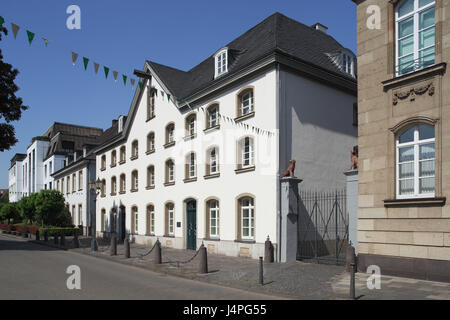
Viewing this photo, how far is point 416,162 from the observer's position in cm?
1094

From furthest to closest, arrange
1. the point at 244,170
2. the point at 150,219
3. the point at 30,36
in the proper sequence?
1. the point at 150,219
2. the point at 244,170
3. the point at 30,36

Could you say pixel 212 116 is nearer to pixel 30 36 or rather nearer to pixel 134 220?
pixel 30 36

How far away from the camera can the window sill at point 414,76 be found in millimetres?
10398

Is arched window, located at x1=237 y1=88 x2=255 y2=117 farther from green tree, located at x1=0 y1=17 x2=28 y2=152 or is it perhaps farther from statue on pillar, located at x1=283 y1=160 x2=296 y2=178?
green tree, located at x1=0 y1=17 x2=28 y2=152

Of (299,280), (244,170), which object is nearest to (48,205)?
(244,170)

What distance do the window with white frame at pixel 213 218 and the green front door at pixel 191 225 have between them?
1478mm

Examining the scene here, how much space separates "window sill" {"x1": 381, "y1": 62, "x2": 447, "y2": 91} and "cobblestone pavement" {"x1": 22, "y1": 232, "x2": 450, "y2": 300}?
5.32 metres

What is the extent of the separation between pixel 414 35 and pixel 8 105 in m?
22.2

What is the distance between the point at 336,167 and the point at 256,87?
5.13 m

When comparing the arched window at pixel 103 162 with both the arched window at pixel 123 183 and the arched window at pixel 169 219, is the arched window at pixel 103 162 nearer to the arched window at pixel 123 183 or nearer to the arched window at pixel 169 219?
the arched window at pixel 123 183

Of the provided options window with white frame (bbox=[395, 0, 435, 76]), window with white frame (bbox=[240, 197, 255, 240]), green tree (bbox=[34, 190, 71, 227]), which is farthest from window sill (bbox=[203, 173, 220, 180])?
green tree (bbox=[34, 190, 71, 227])

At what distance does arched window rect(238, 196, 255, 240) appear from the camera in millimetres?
17250
